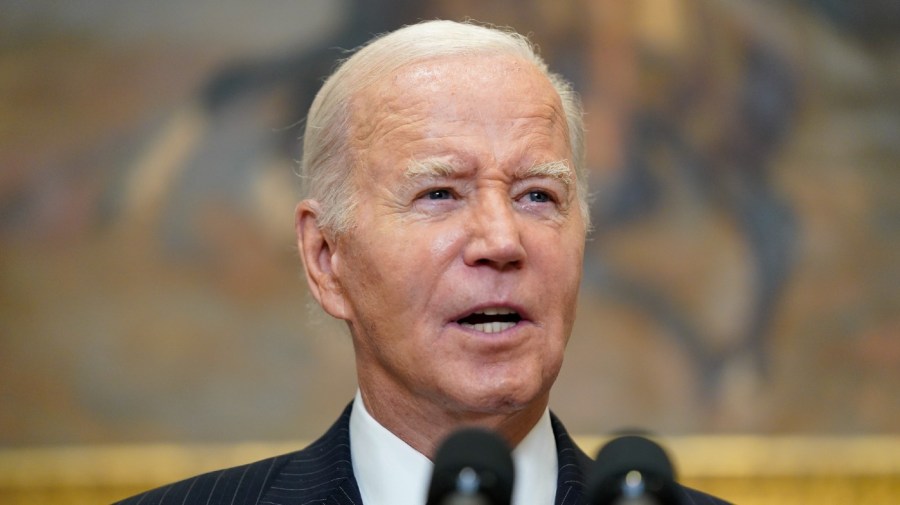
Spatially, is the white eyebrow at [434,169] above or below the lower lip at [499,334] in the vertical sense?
above

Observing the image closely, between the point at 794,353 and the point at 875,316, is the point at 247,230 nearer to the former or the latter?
the point at 794,353

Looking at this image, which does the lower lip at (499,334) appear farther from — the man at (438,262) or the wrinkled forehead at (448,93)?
the wrinkled forehead at (448,93)

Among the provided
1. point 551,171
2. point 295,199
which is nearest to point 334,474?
point 551,171

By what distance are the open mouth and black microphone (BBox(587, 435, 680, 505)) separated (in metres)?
0.99

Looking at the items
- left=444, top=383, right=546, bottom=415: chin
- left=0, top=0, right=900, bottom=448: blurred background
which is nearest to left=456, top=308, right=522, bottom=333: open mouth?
left=444, top=383, right=546, bottom=415: chin

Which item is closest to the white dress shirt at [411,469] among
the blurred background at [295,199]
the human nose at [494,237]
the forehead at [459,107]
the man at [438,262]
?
the man at [438,262]

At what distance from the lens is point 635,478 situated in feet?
A: 4.38

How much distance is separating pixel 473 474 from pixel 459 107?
1.30 metres

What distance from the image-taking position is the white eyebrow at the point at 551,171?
2.49 m

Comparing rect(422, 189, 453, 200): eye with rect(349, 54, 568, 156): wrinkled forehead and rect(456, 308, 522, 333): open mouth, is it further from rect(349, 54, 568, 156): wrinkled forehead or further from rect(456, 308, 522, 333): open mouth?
rect(456, 308, 522, 333): open mouth

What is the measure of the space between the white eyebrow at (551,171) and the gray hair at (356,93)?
15 centimetres

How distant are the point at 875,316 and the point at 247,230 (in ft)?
10.1

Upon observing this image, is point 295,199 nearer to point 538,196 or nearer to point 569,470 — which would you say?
point 538,196

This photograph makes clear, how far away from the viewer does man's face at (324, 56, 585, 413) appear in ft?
7.70
